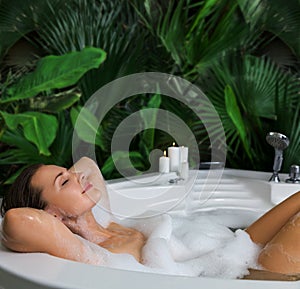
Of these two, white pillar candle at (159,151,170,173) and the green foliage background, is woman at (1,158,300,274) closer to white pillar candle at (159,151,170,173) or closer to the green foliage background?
white pillar candle at (159,151,170,173)

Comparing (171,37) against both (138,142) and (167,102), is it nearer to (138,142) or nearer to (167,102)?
(167,102)

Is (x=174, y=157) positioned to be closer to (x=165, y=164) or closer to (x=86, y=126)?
(x=165, y=164)

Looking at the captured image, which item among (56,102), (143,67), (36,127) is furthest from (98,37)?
(36,127)

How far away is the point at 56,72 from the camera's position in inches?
112

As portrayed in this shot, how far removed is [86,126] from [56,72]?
1.18ft

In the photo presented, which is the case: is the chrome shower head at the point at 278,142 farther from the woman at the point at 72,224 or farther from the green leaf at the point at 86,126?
the green leaf at the point at 86,126

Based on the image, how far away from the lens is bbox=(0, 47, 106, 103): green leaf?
9.23ft

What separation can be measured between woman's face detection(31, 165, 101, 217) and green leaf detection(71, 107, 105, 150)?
5.06ft

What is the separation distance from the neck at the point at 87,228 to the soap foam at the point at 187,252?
81 millimetres

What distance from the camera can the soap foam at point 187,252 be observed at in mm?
1297

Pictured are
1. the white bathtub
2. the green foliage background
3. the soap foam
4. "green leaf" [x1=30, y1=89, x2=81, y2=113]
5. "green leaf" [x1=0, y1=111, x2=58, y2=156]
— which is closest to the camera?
the white bathtub

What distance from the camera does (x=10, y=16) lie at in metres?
2.87

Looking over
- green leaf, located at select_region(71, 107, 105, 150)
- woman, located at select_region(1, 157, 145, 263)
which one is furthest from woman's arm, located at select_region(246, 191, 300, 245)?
green leaf, located at select_region(71, 107, 105, 150)

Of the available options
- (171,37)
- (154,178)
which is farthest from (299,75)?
(154,178)
